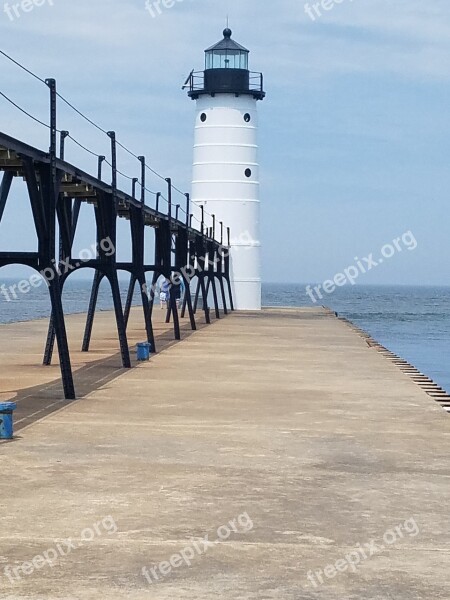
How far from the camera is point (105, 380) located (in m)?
17.9

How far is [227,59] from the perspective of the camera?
54.7m

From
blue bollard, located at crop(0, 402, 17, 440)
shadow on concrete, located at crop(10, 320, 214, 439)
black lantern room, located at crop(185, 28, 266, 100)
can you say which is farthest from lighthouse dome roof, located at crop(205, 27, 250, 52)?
blue bollard, located at crop(0, 402, 17, 440)

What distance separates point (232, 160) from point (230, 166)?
31 centimetres

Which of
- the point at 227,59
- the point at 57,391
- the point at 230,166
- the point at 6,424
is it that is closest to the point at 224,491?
the point at 6,424

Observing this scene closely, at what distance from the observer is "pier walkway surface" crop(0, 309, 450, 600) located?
6.54m

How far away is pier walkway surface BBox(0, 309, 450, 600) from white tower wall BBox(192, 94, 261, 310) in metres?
35.5

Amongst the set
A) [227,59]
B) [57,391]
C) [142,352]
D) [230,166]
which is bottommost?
[57,391]

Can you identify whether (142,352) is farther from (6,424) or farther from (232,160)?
(232,160)

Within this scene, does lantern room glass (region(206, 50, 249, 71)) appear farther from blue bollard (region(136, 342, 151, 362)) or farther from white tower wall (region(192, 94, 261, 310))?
blue bollard (region(136, 342, 151, 362))

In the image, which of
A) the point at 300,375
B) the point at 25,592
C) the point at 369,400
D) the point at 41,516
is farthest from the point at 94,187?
the point at 25,592

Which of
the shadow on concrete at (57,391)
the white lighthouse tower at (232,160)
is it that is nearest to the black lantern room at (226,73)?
the white lighthouse tower at (232,160)

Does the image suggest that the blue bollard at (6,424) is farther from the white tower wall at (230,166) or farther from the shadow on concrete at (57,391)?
the white tower wall at (230,166)

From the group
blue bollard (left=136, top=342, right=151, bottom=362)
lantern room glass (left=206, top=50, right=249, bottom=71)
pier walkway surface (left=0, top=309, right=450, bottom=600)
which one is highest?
lantern room glass (left=206, top=50, right=249, bottom=71)

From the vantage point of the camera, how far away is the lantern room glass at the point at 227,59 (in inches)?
2148
